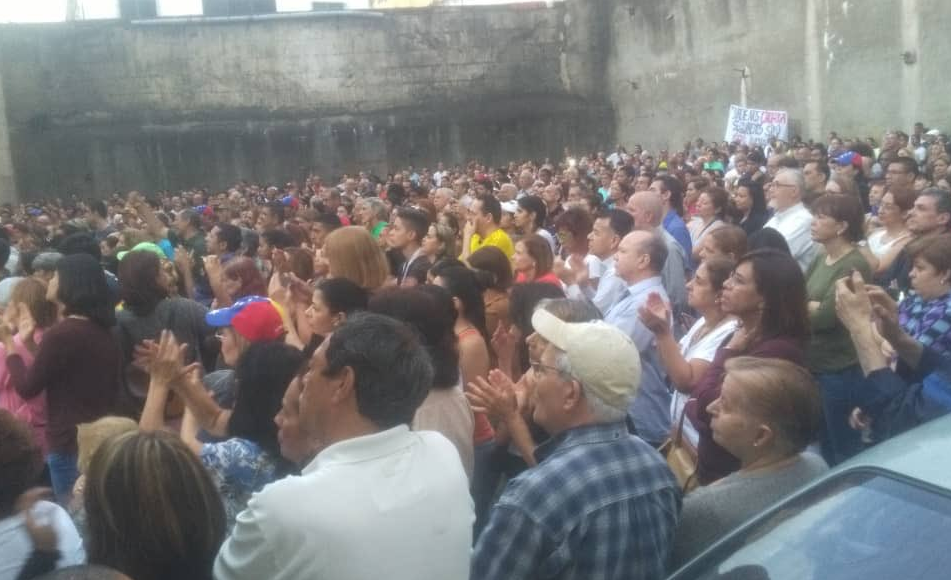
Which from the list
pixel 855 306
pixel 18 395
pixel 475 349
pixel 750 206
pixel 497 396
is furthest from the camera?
pixel 750 206

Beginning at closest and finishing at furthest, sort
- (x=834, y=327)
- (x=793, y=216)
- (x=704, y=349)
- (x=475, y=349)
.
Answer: (x=704, y=349), (x=475, y=349), (x=834, y=327), (x=793, y=216)

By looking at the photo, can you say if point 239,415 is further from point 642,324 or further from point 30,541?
point 642,324

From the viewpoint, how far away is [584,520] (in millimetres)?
2207

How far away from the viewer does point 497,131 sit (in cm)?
2750

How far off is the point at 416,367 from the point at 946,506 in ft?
3.83

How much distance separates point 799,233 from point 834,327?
1.90 meters

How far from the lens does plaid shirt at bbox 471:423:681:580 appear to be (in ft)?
7.16

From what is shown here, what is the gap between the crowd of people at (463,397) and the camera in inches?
85.5

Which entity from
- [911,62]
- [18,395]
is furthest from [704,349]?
[911,62]

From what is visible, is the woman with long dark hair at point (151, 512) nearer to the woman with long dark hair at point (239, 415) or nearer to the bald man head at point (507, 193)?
the woman with long dark hair at point (239, 415)

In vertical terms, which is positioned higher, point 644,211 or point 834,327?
point 644,211

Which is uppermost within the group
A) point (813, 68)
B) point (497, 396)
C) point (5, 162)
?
point (813, 68)

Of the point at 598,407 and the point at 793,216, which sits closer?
the point at 598,407

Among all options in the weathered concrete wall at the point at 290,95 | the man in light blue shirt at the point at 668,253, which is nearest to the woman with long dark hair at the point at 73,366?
the man in light blue shirt at the point at 668,253
